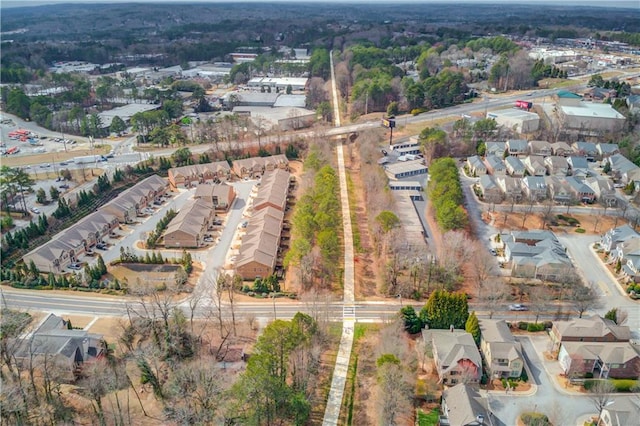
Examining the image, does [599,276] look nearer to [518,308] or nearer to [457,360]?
[518,308]

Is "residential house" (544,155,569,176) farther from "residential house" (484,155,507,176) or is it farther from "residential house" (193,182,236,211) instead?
"residential house" (193,182,236,211)

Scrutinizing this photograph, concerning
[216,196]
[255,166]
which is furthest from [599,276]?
[255,166]

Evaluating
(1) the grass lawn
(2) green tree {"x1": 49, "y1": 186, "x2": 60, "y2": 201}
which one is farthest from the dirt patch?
(2) green tree {"x1": 49, "y1": 186, "x2": 60, "y2": 201}

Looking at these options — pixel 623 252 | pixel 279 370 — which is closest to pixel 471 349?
pixel 279 370

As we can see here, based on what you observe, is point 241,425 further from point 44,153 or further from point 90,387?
point 44,153

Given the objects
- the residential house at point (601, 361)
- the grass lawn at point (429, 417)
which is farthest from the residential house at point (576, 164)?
the grass lawn at point (429, 417)

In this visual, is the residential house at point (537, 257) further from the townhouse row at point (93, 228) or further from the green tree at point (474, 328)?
the townhouse row at point (93, 228)
